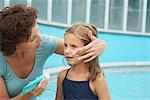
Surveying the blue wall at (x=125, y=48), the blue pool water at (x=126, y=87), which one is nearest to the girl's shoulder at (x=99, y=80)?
the blue pool water at (x=126, y=87)

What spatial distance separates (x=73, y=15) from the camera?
37.4 ft

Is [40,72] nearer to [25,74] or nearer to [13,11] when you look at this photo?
[25,74]

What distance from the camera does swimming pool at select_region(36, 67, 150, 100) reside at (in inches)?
249

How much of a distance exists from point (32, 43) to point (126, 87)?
5.57 metres

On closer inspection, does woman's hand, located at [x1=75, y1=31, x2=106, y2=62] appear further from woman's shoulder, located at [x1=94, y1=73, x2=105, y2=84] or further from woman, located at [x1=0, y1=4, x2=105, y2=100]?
woman's shoulder, located at [x1=94, y1=73, x2=105, y2=84]

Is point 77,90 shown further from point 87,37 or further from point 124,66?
point 124,66

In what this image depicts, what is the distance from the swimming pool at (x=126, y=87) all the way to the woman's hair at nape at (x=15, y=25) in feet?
12.0

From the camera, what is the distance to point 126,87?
748 cm

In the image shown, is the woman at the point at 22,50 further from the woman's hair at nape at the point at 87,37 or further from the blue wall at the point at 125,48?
the blue wall at the point at 125,48

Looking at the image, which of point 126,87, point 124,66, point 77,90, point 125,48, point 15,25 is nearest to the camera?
point 15,25

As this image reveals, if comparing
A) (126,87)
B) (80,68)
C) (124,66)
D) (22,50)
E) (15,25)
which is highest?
(15,25)

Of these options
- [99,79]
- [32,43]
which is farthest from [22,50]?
[99,79]

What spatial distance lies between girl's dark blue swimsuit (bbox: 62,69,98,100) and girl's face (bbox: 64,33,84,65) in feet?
0.42

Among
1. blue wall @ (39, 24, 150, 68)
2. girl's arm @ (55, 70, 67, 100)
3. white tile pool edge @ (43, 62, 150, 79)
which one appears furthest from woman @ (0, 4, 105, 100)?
blue wall @ (39, 24, 150, 68)
